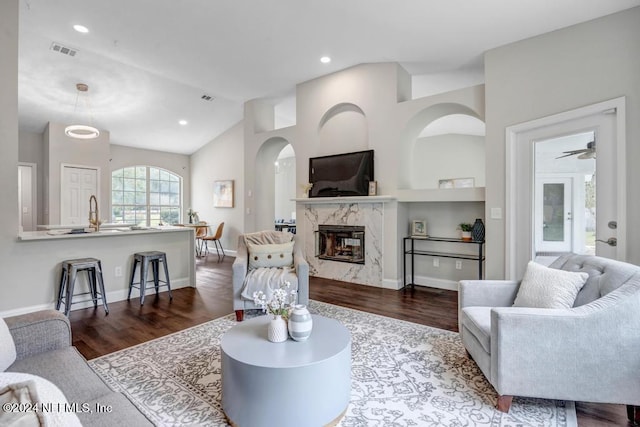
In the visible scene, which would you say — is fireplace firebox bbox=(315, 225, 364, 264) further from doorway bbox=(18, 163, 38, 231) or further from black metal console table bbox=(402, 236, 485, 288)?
doorway bbox=(18, 163, 38, 231)

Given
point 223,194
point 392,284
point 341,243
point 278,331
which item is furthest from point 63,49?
point 392,284

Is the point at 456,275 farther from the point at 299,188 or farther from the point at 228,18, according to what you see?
the point at 228,18

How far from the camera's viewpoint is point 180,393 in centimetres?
198

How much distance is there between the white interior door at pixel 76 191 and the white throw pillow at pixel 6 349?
6648mm

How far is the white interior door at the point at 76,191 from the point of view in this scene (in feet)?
22.0

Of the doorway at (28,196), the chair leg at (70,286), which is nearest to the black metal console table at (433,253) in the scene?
the chair leg at (70,286)

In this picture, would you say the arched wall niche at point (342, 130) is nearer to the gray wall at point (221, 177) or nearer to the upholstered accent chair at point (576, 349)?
the gray wall at point (221, 177)

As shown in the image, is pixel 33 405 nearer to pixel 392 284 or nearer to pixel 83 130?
pixel 392 284

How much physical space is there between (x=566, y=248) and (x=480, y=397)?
1955 mm

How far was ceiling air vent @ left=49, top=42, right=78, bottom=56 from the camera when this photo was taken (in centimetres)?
459

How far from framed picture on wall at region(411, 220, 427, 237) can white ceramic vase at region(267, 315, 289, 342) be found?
3310 mm

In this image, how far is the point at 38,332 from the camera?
157cm

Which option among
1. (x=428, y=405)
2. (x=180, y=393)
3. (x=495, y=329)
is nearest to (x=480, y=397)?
(x=428, y=405)

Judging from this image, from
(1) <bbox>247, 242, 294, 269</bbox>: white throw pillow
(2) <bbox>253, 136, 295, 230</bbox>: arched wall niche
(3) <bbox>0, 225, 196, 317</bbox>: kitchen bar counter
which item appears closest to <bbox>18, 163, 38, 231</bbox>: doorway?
(3) <bbox>0, 225, 196, 317</bbox>: kitchen bar counter
